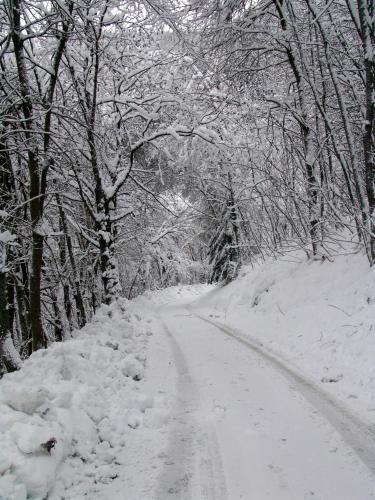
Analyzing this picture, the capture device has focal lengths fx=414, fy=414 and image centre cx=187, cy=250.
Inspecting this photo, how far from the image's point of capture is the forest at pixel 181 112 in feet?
26.4

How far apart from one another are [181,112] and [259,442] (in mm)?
10513

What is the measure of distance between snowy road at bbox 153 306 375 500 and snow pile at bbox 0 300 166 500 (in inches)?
21.5

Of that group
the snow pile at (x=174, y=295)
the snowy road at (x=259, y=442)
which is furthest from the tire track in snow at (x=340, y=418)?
the snow pile at (x=174, y=295)

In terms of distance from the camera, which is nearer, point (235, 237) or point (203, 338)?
point (203, 338)

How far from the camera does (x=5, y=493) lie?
2973 mm

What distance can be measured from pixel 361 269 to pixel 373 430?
5352 mm

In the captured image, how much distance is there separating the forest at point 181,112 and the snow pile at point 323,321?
0.79 m

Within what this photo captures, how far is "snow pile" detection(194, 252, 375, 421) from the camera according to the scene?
19.9 feet

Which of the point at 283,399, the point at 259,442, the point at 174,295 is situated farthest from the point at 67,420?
the point at 174,295

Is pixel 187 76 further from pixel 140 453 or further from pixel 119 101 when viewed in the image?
pixel 140 453

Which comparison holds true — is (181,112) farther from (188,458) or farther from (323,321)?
(188,458)

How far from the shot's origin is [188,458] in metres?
4.00

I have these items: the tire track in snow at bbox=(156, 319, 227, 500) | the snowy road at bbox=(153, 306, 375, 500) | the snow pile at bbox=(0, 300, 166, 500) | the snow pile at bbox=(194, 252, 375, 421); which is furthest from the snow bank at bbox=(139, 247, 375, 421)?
the snow pile at bbox=(0, 300, 166, 500)

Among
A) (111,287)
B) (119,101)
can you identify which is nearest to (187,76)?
(119,101)
